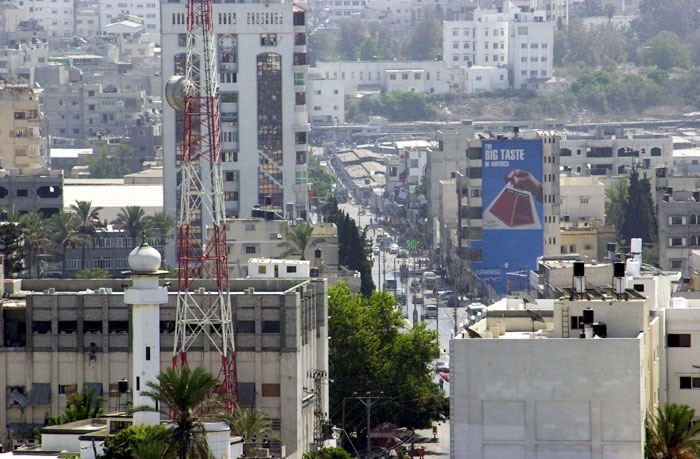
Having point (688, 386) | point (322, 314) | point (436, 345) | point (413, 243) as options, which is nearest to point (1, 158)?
point (413, 243)

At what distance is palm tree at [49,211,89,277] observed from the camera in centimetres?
13850

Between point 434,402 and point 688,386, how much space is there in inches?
990

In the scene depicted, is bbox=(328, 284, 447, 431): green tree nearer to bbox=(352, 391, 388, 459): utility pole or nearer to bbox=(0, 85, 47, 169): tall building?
bbox=(352, 391, 388, 459): utility pole

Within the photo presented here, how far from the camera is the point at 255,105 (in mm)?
158375

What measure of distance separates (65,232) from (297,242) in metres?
21.6

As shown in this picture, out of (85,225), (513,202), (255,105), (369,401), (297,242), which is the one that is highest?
(255,105)

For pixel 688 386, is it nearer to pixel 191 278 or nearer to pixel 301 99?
pixel 191 278

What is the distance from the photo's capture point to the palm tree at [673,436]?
63.9 metres

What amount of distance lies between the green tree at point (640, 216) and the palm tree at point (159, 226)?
81.5 ft

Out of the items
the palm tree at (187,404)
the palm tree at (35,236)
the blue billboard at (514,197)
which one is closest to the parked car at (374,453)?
the palm tree at (187,404)

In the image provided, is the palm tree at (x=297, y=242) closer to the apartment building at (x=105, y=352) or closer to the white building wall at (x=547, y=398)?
the apartment building at (x=105, y=352)

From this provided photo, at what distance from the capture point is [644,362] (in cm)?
6625

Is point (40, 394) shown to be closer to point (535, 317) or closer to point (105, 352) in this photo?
point (105, 352)

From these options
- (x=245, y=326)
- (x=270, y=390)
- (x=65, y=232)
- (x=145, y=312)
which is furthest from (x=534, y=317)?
(x=65, y=232)
